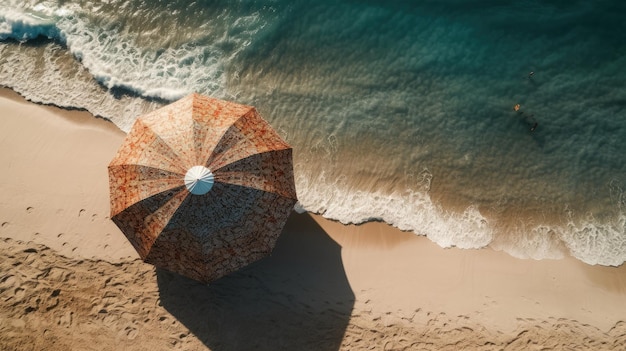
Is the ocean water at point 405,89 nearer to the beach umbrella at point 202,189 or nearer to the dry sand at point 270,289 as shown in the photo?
the dry sand at point 270,289

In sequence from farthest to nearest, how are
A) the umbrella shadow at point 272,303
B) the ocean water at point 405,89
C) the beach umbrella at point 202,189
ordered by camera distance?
the ocean water at point 405,89 → the umbrella shadow at point 272,303 → the beach umbrella at point 202,189

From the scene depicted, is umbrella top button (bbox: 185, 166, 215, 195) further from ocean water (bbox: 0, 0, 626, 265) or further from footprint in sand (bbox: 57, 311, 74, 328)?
footprint in sand (bbox: 57, 311, 74, 328)

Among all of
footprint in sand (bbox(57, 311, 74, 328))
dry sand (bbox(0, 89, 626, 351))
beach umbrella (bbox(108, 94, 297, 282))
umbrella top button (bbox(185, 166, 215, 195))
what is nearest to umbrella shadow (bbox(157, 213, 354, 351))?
dry sand (bbox(0, 89, 626, 351))

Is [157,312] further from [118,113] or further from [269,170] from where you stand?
[118,113]

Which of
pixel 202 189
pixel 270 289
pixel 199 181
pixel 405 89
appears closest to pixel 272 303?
pixel 270 289

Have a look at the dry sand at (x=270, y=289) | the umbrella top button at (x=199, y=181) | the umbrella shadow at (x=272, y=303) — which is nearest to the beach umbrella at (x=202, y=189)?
the umbrella top button at (x=199, y=181)

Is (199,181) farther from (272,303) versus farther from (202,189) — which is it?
(272,303)

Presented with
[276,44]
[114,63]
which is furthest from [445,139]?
[114,63]
